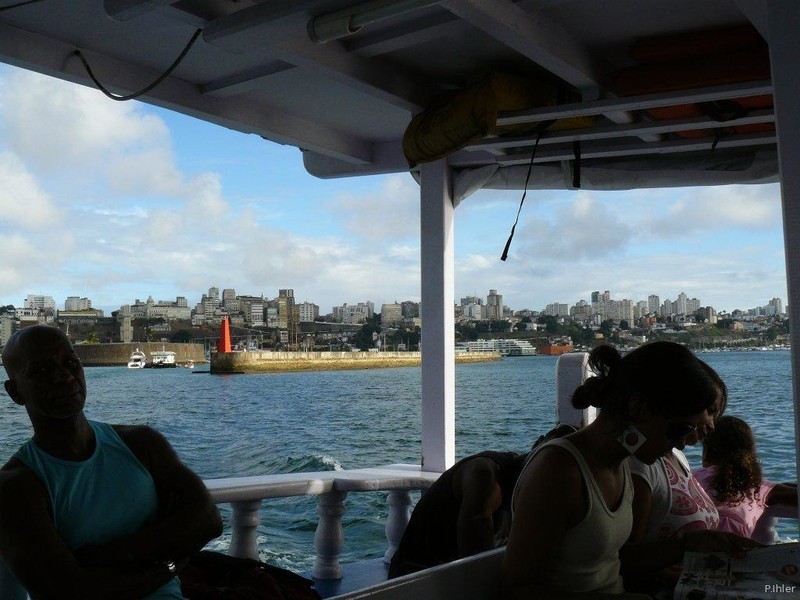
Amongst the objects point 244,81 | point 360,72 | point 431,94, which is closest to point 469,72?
point 431,94

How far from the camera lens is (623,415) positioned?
1489 mm

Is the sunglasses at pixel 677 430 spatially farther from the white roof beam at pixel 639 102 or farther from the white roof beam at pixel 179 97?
the white roof beam at pixel 179 97

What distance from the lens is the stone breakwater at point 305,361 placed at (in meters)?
55.7

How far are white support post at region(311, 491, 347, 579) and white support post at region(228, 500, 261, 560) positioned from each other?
13.8 inches

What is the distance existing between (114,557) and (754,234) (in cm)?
7568

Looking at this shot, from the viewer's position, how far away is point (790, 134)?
1.66 metres

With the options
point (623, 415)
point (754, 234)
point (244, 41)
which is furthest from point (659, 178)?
point (754, 234)

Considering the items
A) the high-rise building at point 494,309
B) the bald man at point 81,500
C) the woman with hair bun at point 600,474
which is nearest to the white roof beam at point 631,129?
the woman with hair bun at point 600,474

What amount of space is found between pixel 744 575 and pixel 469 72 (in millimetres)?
2302

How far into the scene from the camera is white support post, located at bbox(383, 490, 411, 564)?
3.26m

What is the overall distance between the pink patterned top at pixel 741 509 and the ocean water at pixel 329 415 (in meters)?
7.35

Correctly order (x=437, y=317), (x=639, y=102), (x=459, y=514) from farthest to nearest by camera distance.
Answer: (x=437, y=317), (x=639, y=102), (x=459, y=514)

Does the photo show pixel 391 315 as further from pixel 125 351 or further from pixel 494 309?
pixel 125 351

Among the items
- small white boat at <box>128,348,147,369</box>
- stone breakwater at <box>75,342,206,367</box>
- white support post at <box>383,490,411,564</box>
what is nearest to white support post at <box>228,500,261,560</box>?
white support post at <box>383,490,411,564</box>
